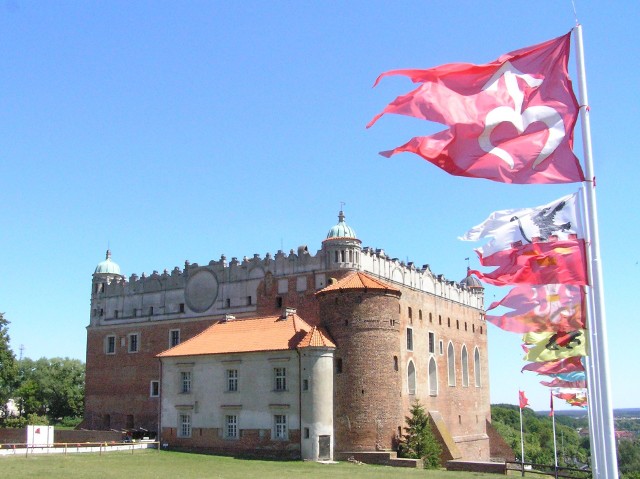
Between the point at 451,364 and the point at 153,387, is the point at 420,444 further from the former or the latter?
the point at 153,387

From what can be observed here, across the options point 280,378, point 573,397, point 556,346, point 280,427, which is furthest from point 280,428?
point 556,346

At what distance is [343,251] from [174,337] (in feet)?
52.3

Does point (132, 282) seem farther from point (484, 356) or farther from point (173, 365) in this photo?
point (484, 356)

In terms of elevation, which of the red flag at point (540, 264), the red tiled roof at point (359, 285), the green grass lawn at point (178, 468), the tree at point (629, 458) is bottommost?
the tree at point (629, 458)

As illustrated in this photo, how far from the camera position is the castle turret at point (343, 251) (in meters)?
49.0

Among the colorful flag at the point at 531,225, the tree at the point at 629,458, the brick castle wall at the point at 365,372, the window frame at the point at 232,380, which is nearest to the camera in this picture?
the colorful flag at the point at 531,225

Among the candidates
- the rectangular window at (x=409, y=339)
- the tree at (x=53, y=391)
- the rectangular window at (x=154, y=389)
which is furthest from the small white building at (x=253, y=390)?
the tree at (x=53, y=391)

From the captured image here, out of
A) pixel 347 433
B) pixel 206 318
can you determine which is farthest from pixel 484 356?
pixel 347 433

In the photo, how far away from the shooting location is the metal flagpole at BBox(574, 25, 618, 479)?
11367 millimetres

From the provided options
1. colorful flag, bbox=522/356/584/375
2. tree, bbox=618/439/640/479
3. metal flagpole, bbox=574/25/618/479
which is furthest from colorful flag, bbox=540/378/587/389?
tree, bbox=618/439/640/479

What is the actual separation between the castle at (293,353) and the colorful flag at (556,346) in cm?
1807

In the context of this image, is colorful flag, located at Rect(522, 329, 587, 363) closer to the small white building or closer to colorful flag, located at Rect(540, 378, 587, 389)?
colorful flag, located at Rect(540, 378, 587, 389)

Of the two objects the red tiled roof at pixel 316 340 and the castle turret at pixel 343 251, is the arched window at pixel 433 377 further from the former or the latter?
the red tiled roof at pixel 316 340

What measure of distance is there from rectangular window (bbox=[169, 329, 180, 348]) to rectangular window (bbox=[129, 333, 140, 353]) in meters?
3.50
